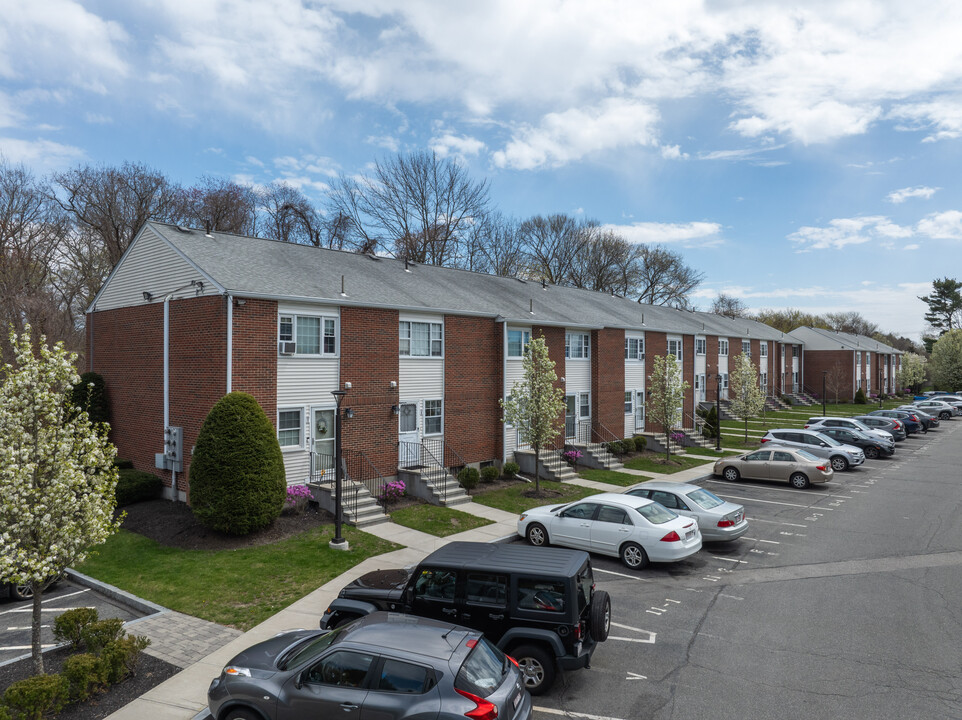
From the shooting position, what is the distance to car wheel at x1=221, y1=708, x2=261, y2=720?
666 centimetres

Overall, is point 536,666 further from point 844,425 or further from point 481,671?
point 844,425

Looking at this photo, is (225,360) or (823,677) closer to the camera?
(823,677)

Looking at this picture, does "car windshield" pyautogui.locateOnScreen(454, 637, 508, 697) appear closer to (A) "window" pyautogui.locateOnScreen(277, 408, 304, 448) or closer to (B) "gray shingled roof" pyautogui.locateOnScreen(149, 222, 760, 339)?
(A) "window" pyautogui.locateOnScreen(277, 408, 304, 448)

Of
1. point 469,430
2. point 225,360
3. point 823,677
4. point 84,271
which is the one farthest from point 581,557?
point 84,271

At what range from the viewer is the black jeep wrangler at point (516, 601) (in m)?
8.14

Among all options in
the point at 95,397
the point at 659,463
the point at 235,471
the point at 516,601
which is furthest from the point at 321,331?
the point at 659,463

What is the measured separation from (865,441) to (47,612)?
114 feet

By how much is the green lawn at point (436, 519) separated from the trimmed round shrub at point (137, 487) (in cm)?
763

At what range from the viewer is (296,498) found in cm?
1722

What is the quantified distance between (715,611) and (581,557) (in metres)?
3.92

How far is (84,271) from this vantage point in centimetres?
3525

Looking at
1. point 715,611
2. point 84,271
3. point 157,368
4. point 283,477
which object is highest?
point 84,271

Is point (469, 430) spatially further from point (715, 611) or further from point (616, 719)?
point (616, 719)

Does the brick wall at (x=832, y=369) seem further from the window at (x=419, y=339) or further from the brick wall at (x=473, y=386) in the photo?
the window at (x=419, y=339)
